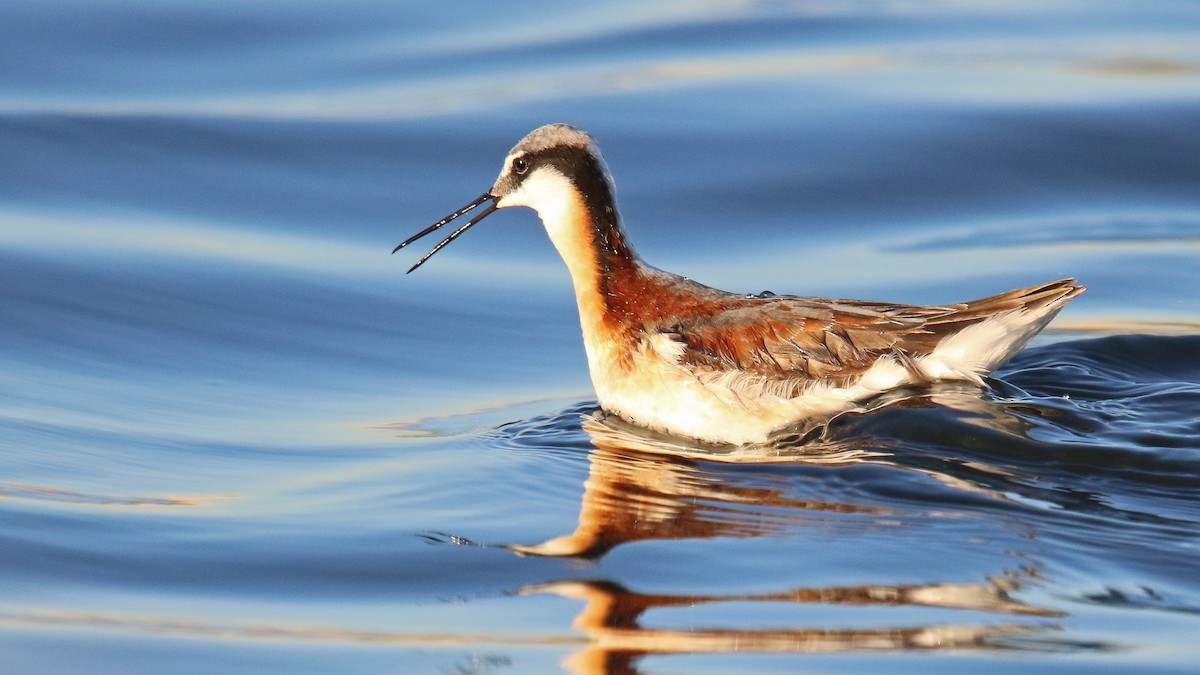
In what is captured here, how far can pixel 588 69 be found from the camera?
1415 cm

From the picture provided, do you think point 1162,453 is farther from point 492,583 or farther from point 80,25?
point 80,25

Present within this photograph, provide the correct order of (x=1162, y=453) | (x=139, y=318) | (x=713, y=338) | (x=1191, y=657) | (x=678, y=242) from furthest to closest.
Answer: (x=678, y=242) → (x=139, y=318) → (x=713, y=338) → (x=1162, y=453) → (x=1191, y=657)

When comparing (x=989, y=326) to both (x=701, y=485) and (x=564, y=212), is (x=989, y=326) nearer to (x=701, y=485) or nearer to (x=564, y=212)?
(x=701, y=485)

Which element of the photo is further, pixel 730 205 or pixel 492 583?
pixel 730 205

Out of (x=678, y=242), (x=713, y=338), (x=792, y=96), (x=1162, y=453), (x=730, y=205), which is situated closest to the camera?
(x=1162, y=453)

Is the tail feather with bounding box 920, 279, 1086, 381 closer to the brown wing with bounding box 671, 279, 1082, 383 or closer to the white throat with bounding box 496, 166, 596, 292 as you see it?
the brown wing with bounding box 671, 279, 1082, 383

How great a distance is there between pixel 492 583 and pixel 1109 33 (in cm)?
1079

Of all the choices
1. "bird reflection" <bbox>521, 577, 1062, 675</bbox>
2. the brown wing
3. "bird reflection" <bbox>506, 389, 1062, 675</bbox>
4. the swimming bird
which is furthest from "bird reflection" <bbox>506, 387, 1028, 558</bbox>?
"bird reflection" <bbox>521, 577, 1062, 675</bbox>

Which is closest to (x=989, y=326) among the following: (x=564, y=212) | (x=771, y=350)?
(x=771, y=350)

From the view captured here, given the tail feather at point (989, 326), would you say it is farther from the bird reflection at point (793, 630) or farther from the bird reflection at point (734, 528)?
the bird reflection at point (793, 630)

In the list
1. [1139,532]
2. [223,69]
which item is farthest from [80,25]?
[1139,532]

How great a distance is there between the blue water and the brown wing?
29 cm

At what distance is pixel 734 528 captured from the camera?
6.39 metres

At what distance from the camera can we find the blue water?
5617 mm
